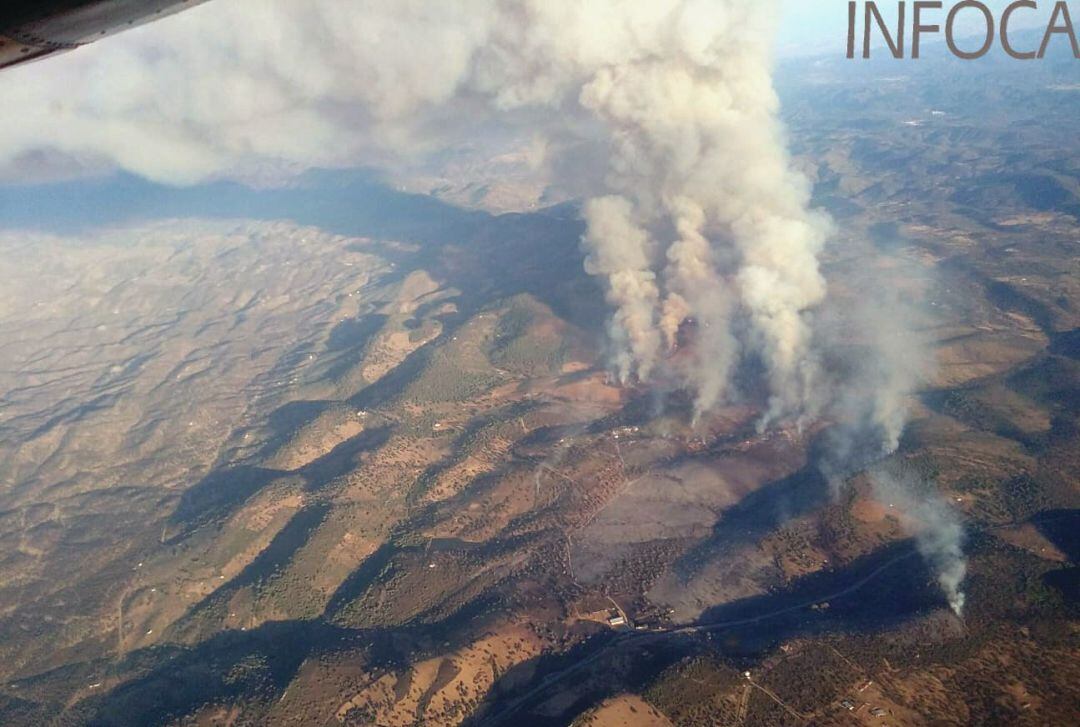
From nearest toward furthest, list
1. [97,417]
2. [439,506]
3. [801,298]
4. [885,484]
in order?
[885,484]
[439,506]
[801,298]
[97,417]

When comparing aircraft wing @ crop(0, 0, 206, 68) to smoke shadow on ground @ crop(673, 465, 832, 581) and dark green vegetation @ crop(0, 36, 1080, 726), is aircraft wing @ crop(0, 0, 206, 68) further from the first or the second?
smoke shadow on ground @ crop(673, 465, 832, 581)

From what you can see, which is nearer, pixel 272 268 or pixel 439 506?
pixel 439 506

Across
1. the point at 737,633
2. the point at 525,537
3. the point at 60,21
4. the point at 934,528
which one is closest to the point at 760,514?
the point at 934,528

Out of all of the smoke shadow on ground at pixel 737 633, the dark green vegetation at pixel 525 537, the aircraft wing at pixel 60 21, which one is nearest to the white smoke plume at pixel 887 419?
the dark green vegetation at pixel 525 537

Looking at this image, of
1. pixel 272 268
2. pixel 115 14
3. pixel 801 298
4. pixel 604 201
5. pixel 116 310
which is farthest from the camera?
pixel 272 268

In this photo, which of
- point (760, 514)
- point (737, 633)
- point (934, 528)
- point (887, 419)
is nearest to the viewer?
point (737, 633)

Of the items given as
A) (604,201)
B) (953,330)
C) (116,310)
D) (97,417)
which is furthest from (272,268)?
(953,330)

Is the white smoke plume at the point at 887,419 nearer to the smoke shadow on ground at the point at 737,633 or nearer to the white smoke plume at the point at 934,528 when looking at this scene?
the white smoke plume at the point at 934,528

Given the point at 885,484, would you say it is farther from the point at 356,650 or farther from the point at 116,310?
the point at 116,310

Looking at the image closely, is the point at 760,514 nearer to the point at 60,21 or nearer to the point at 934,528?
the point at 934,528
